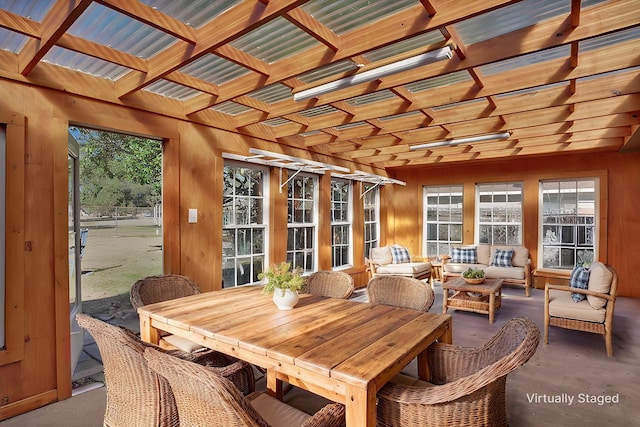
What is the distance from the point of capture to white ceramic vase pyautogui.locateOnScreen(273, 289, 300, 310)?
231cm

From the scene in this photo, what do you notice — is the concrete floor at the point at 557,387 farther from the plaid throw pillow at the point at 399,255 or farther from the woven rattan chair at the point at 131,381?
the plaid throw pillow at the point at 399,255

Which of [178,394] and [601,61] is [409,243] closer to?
[601,61]

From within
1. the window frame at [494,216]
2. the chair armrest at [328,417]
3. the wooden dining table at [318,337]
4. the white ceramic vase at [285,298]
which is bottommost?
the chair armrest at [328,417]

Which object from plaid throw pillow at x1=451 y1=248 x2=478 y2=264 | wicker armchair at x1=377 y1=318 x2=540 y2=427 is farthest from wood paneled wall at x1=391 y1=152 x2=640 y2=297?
wicker armchair at x1=377 y1=318 x2=540 y2=427

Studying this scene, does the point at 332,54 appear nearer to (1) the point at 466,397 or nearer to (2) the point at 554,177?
(1) the point at 466,397

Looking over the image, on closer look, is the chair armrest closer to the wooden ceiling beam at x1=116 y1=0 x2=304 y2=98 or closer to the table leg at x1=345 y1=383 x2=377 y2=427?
the table leg at x1=345 y1=383 x2=377 y2=427

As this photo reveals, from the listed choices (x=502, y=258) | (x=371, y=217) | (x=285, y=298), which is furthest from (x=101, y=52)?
(x=502, y=258)


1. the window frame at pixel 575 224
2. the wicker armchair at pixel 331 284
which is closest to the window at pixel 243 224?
the wicker armchair at pixel 331 284

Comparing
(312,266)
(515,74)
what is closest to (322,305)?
(515,74)

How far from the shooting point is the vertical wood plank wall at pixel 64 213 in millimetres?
2453

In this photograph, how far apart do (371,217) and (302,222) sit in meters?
2.26

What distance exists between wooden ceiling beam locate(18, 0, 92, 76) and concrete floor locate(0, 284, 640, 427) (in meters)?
2.46

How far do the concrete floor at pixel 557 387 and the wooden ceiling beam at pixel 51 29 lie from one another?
8.06 feet

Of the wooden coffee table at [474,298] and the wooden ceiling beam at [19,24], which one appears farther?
the wooden coffee table at [474,298]
